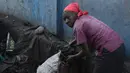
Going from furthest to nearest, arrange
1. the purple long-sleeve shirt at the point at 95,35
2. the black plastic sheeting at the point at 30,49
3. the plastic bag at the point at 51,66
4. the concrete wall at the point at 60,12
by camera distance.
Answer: the black plastic sheeting at the point at 30,49, the concrete wall at the point at 60,12, the plastic bag at the point at 51,66, the purple long-sleeve shirt at the point at 95,35

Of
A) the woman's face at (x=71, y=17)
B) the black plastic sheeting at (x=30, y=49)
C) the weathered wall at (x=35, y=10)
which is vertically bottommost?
the black plastic sheeting at (x=30, y=49)

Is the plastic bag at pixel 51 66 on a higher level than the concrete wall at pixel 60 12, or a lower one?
lower

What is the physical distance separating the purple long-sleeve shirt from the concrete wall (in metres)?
1.44

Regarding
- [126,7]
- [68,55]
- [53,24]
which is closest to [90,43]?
[68,55]

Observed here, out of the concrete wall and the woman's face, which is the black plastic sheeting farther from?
the woman's face

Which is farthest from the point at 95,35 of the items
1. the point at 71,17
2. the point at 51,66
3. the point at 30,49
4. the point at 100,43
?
the point at 30,49

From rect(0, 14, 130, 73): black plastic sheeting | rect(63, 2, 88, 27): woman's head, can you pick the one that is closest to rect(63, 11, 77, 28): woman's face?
rect(63, 2, 88, 27): woman's head

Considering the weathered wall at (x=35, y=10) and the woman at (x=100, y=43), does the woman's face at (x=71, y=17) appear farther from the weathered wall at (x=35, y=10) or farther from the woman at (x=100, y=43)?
the weathered wall at (x=35, y=10)

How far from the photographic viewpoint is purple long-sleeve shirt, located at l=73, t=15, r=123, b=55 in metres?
4.50

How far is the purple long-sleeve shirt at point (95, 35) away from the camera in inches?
177

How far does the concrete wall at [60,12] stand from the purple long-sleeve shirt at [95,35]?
4.72 feet

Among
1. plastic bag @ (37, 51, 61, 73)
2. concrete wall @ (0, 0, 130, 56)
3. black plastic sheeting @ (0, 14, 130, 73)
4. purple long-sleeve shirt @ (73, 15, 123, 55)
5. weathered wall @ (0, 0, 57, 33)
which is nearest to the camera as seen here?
purple long-sleeve shirt @ (73, 15, 123, 55)

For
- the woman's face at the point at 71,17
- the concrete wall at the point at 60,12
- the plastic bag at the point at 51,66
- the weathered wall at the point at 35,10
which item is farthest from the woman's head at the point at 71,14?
the weathered wall at the point at 35,10

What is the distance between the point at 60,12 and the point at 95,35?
7.91 feet
